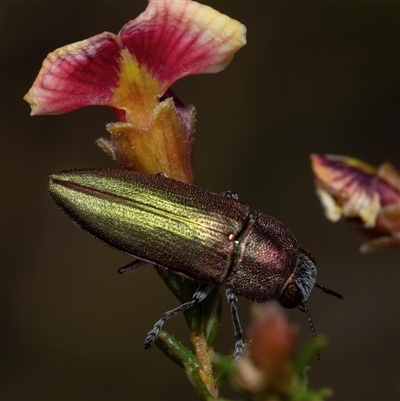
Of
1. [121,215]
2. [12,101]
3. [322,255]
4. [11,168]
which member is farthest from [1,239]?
[121,215]

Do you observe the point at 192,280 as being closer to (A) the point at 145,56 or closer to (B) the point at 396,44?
(A) the point at 145,56

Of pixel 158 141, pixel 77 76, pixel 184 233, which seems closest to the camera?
pixel 77 76

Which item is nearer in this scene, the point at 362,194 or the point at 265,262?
the point at 362,194

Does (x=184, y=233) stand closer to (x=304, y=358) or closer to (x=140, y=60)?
(x=140, y=60)

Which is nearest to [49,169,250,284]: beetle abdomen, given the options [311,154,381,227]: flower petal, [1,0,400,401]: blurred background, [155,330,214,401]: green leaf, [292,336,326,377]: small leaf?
[155,330,214,401]: green leaf

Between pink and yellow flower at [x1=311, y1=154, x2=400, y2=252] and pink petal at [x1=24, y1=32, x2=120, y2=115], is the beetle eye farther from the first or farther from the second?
pink petal at [x1=24, y1=32, x2=120, y2=115]

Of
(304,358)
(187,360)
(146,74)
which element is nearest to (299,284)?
(187,360)
